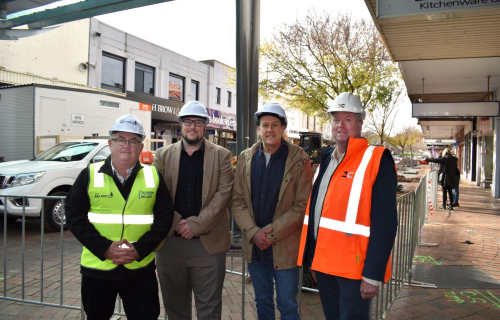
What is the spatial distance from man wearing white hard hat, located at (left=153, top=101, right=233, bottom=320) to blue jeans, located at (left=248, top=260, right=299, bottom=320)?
31 centimetres

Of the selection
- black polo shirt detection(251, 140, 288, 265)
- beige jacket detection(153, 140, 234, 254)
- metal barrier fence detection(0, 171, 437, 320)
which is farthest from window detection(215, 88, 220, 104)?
black polo shirt detection(251, 140, 288, 265)

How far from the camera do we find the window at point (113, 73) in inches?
771

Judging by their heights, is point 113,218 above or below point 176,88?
below

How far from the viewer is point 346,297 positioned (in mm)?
2166

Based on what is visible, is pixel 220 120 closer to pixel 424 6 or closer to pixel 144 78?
pixel 144 78

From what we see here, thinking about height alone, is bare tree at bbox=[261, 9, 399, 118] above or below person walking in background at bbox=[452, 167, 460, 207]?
above

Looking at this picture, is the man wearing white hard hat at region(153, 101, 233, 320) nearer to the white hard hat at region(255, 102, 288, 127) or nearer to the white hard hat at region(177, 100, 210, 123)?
the white hard hat at region(177, 100, 210, 123)


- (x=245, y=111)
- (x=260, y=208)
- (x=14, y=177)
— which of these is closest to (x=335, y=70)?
(x=245, y=111)

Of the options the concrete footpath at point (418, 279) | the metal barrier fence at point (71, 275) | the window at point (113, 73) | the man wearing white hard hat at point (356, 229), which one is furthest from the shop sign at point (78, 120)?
the man wearing white hard hat at point (356, 229)

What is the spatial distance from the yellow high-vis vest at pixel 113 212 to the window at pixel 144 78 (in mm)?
20715

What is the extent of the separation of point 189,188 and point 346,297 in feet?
4.71

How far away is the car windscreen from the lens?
26.0 ft

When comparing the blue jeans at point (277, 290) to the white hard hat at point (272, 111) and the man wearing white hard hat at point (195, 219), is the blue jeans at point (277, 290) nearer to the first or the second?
the man wearing white hard hat at point (195, 219)

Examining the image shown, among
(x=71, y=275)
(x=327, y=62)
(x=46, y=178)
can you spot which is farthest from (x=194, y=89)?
(x=71, y=275)
